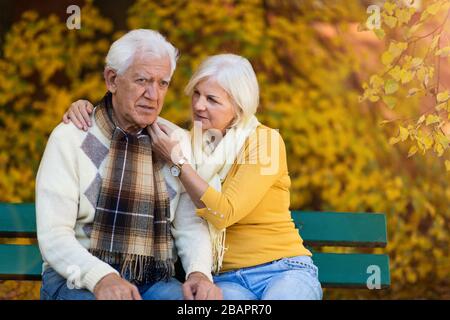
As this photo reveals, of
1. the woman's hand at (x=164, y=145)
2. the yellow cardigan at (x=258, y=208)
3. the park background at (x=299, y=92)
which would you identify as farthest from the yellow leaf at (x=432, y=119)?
the park background at (x=299, y=92)

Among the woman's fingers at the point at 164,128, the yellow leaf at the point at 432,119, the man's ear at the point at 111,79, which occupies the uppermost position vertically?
the man's ear at the point at 111,79

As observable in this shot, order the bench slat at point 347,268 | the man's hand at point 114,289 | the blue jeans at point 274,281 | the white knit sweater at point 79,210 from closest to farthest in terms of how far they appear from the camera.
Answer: the man's hand at point 114,289 → the white knit sweater at point 79,210 → the blue jeans at point 274,281 → the bench slat at point 347,268

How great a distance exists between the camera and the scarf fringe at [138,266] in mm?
2920

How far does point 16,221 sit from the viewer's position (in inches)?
138

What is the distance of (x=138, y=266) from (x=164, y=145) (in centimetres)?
45

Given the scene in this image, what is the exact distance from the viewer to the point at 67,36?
5578 mm

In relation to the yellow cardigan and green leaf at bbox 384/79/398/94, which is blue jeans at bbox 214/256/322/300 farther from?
green leaf at bbox 384/79/398/94

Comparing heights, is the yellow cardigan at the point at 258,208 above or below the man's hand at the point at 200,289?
above

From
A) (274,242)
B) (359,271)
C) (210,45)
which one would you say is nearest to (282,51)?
(210,45)

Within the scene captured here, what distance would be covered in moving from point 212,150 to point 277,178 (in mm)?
275

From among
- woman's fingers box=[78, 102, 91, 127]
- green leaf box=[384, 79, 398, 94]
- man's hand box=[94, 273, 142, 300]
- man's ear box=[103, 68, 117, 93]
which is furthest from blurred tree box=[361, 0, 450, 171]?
man's hand box=[94, 273, 142, 300]

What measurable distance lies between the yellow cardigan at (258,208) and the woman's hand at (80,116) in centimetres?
52

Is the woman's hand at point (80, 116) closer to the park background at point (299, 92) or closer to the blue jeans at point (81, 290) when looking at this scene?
the blue jeans at point (81, 290)

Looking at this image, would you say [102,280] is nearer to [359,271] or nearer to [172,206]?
[172,206]
